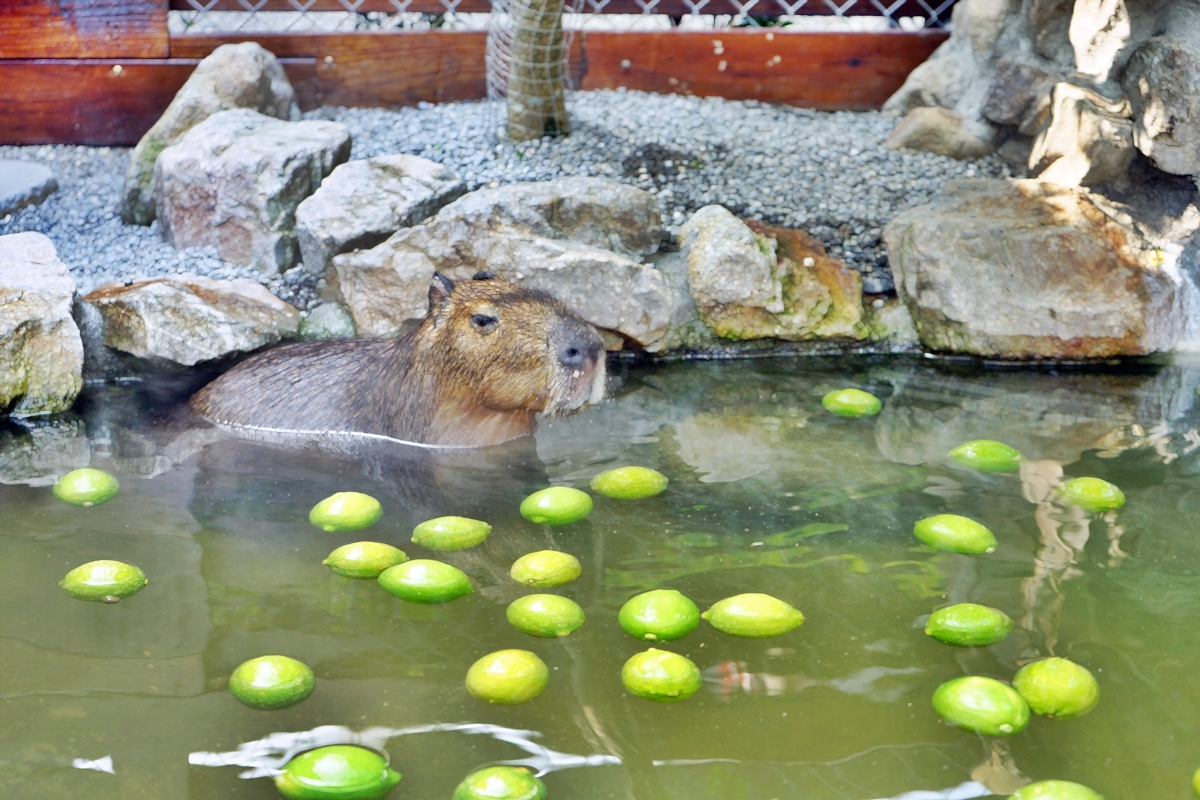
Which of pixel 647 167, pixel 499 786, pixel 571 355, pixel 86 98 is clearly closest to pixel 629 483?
pixel 571 355

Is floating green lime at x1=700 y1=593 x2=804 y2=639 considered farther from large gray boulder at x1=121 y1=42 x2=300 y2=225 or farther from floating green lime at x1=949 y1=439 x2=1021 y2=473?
large gray boulder at x1=121 y1=42 x2=300 y2=225

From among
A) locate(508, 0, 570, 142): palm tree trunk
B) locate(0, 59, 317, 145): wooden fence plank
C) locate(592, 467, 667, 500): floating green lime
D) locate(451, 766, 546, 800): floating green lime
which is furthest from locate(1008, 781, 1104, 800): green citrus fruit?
locate(0, 59, 317, 145): wooden fence plank

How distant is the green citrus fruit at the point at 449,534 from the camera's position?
3.42 meters

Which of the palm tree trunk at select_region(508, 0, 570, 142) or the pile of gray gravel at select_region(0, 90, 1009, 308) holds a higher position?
the palm tree trunk at select_region(508, 0, 570, 142)

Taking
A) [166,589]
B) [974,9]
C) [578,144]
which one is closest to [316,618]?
[166,589]

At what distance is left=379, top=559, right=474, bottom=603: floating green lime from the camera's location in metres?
3.04

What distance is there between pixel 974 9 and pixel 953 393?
3050 mm

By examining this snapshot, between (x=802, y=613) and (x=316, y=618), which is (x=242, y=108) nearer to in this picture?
(x=316, y=618)

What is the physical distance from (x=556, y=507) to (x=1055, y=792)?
1.81 metres

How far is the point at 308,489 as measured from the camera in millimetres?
3955

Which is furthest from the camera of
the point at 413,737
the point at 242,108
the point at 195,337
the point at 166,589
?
the point at 242,108

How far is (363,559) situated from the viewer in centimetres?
321

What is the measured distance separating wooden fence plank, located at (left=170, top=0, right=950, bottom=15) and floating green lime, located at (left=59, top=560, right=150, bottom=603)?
16.3 ft

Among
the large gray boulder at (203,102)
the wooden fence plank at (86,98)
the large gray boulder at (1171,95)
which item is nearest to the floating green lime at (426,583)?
the large gray boulder at (203,102)
